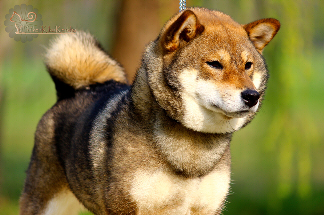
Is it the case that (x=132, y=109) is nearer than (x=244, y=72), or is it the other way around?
(x=244, y=72)

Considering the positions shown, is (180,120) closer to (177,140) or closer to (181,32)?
(177,140)

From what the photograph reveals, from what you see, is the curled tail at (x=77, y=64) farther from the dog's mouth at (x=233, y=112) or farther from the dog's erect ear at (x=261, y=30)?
the dog's mouth at (x=233, y=112)

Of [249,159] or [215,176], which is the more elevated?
[215,176]

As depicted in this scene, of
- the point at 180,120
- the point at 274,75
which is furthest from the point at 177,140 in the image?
the point at 274,75

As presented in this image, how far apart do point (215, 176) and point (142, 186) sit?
514 millimetres

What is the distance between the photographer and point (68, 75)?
12.3ft

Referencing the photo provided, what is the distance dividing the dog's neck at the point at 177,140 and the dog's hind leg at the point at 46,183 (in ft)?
4.19

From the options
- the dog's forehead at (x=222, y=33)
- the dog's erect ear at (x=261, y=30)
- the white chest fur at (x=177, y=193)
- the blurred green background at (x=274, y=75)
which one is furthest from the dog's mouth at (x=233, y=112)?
the blurred green background at (x=274, y=75)

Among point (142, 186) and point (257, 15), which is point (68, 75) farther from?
point (257, 15)

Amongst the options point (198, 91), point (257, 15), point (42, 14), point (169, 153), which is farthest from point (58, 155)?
point (257, 15)

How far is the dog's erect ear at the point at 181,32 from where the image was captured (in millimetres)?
2389

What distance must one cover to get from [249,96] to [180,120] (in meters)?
0.45

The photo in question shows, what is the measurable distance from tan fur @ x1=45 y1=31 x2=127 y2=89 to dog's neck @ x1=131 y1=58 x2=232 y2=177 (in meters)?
1.28

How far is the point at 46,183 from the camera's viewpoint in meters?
3.51
